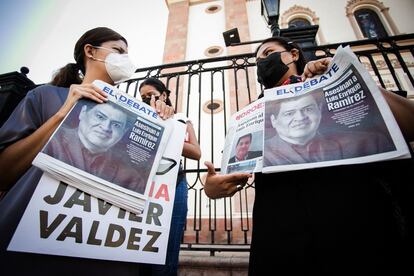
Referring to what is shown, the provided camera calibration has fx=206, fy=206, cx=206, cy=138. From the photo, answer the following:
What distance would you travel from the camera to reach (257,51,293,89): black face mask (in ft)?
4.33

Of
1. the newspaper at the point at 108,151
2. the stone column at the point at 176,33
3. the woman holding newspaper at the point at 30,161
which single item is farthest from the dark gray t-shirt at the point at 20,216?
the stone column at the point at 176,33

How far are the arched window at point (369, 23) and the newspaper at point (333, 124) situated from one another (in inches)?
395

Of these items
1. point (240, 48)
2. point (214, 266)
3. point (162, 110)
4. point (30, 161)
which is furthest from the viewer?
point (240, 48)

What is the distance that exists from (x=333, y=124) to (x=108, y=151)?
93 centimetres

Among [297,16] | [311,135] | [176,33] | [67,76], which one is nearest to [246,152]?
[311,135]

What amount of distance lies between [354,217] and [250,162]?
419 mm

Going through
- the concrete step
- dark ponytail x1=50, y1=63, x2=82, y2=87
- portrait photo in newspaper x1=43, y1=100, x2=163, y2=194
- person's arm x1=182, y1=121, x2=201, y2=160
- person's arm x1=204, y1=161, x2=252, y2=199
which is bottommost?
the concrete step

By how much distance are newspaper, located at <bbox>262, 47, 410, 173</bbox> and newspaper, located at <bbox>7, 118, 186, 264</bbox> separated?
54 centimetres

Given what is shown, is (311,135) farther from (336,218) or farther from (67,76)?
(67,76)

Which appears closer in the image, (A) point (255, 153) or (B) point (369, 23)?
(A) point (255, 153)

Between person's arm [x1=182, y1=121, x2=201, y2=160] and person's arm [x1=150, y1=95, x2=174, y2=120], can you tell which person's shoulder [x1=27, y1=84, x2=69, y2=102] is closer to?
person's arm [x1=150, y1=95, x2=174, y2=120]

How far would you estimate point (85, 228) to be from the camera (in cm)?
75

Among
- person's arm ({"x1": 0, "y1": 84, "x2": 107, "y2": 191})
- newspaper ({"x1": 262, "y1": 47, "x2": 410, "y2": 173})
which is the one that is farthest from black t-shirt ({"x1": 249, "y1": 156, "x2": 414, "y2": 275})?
person's arm ({"x1": 0, "y1": 84, "x2": 107, "y2": 191})

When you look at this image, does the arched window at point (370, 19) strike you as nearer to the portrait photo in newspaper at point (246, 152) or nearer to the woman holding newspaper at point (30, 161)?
the portrait photo in newspaper at point (246, 152)
